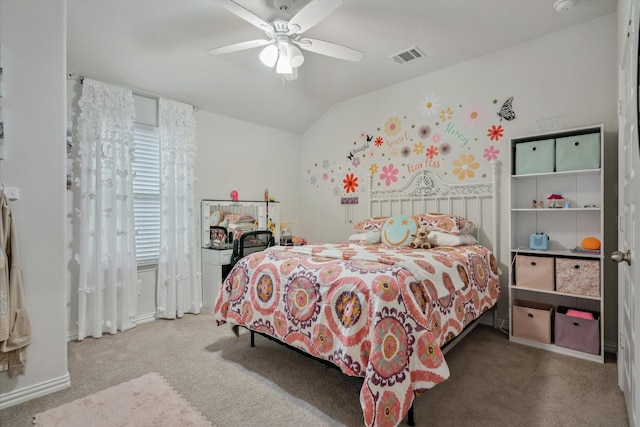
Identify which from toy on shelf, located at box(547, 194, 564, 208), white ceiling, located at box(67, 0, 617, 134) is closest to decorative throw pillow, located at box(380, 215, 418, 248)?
toy on shelf, located at box(547, 194, 564, 208)

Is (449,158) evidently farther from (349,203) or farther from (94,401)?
(94,401)

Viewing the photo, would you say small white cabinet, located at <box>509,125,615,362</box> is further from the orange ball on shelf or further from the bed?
the bed

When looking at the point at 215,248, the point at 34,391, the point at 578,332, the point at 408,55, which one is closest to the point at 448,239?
the point at 578,332

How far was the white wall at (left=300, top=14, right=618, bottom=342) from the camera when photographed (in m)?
2.77

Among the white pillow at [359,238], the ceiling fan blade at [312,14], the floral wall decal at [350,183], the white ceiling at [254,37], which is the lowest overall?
the white pillow at [359,238]

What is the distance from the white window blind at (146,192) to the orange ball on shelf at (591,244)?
13.5ft

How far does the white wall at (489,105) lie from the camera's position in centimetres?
277

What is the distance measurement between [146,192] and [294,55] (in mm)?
2230

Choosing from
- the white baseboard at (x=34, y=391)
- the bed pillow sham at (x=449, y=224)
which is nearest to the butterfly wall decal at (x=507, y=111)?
the bed pillow sham at (x=449, y=224)

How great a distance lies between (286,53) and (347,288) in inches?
72.9

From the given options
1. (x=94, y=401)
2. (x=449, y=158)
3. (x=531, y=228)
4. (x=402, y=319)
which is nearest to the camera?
(x=402, y=319)

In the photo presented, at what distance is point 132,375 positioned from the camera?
7.52 ft

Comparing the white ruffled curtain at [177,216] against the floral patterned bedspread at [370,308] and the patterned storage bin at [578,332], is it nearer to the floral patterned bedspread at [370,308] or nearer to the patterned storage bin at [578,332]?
the floral patterned bedspread at [370,308]

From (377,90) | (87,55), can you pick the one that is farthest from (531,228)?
(87,55)
